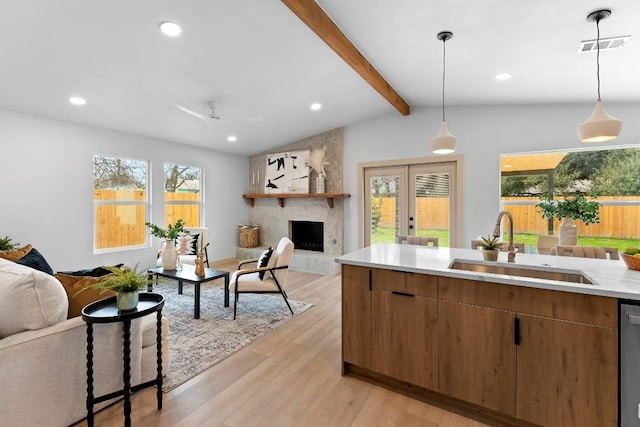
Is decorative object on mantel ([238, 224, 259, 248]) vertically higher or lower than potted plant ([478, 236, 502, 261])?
lower

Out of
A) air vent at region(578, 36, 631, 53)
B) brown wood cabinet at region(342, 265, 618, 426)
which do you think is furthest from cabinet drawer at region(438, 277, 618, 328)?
air vent at region(578, 36, 631, 53)

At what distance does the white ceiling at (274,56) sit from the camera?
2410 millimetres

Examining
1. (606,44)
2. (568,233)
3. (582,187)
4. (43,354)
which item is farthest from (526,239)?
(43,354)

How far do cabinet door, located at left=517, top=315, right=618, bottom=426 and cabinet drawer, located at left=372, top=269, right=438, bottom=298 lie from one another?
51 centimetres

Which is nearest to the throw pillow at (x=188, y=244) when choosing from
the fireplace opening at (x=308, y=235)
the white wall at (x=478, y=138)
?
the fireplace opening at (x=308, y=235)

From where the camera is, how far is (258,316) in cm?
359

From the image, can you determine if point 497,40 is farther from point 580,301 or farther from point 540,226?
point 540,226

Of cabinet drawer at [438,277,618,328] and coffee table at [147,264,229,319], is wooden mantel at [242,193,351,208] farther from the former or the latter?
cabinet drawer at [438,277,618,328]

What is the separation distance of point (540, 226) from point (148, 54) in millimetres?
5493

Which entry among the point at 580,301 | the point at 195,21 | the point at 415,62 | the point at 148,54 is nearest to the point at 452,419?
the point at 580,301

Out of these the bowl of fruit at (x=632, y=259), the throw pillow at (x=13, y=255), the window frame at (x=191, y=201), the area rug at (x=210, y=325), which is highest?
the window frame at (x=191, y=201)

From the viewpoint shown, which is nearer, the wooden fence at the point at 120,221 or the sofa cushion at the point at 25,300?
the sofa cushion at the point at 25,300

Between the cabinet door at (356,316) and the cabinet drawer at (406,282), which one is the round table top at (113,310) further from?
the cabinet drawer at (406,282)

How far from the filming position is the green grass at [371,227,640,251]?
4.10 metres
